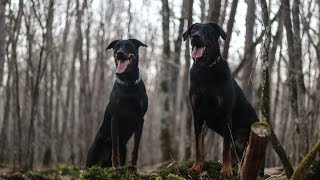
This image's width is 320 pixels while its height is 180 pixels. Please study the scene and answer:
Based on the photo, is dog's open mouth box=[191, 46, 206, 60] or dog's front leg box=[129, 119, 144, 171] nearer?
dog's open mouth box=[191, 46, 206, 60]

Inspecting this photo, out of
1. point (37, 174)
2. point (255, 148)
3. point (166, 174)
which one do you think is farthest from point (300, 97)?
point (37, 174)

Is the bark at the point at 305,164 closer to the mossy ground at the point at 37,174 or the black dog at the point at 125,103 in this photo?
the black dog at the point at 125,103

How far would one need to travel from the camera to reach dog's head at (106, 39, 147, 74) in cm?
616

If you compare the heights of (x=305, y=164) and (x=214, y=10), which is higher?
(x=214, y=10)

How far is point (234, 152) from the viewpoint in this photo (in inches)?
252

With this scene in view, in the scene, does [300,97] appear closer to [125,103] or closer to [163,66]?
[125,103]

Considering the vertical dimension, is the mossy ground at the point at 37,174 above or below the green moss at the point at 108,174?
below

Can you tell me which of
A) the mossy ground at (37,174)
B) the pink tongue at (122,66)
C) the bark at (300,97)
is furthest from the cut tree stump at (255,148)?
the mossy ground at (37,174)

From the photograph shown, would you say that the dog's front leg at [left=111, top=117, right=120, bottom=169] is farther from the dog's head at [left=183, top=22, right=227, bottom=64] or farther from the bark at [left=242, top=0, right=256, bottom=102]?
the bark at [left=242, top=0, right=256, bottom=102]

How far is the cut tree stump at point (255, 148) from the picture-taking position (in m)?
3.90

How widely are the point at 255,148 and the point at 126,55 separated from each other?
2.77 metres

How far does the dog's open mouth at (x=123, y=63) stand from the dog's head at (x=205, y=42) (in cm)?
96

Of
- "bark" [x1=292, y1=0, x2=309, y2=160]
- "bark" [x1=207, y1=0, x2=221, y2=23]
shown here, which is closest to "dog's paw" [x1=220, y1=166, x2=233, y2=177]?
"bark" [x1=292, y1=0, x2=309, y2=160]

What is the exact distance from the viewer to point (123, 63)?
621 centimetres
